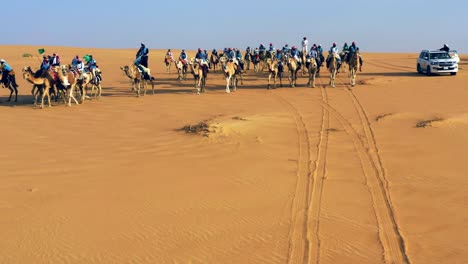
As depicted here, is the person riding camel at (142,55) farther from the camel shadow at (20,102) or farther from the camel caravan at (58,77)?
the camel shadow at (20,102)

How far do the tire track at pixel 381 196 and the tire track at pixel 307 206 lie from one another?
0.88 m

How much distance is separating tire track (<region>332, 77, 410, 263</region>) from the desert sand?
0.10ft

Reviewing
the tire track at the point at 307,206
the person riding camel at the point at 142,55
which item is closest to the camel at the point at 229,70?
the person riding camel at the point at 142,55

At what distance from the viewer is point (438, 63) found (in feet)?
90.0

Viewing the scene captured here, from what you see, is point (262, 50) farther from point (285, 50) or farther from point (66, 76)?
point (66, 76)

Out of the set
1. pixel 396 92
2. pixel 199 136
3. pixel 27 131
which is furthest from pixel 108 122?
pixel 396 92

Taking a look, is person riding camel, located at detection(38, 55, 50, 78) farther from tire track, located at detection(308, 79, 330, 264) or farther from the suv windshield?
the suv windshield

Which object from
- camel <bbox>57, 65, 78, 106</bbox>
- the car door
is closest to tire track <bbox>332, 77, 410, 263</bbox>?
camel <bbox>57, 65, 78, 106</bbox>

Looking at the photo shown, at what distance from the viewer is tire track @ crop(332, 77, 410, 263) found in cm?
595

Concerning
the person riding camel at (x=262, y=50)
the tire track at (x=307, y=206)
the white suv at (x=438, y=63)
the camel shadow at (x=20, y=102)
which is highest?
the person riding camel at (x=262, y=50)

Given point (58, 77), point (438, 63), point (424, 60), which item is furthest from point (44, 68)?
point (424, 60)

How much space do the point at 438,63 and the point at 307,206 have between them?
2341cm

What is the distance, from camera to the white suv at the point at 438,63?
27.3m

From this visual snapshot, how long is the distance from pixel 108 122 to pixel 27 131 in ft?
8.18
